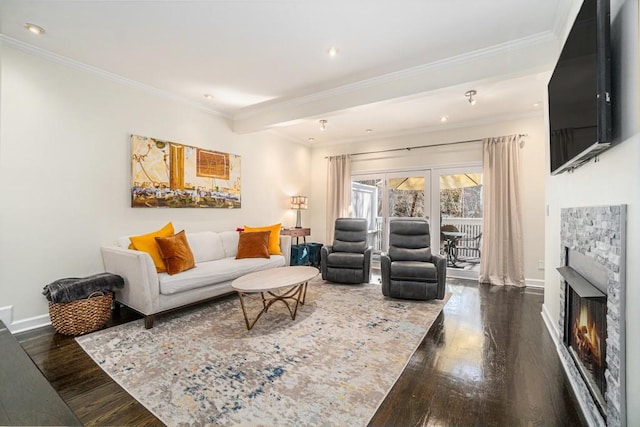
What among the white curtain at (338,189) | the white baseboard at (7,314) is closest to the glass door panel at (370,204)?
the white curtain at (338,189)

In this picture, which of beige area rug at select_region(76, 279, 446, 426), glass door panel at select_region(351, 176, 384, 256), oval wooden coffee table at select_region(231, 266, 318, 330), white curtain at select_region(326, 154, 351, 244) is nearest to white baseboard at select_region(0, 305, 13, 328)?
→ beige area rug at select_region(76, 279, 446, 426)

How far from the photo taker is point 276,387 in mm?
1805

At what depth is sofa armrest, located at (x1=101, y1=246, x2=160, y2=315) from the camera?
8.84 feet

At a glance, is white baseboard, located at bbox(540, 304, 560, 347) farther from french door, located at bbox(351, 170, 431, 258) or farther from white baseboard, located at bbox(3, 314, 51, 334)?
white baseboard, located at bbox(3, 314, 51, 334)

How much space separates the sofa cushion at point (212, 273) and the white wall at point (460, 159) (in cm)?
254

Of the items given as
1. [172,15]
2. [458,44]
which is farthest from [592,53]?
[172,15]

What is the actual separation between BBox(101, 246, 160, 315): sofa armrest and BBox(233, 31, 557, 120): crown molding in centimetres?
261

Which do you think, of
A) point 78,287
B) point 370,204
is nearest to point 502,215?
point 370,204

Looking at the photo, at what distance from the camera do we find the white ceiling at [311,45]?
220cm

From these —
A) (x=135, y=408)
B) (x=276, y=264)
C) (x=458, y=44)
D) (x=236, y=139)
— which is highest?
(x=458, y=44)

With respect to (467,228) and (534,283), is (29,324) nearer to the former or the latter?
(467,228)

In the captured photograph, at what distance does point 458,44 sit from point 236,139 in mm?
3425

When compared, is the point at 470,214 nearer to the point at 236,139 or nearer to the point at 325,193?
the point at 325,193

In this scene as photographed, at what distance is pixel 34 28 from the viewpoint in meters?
2.42
